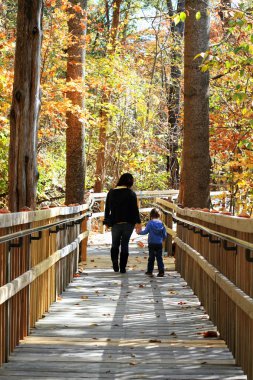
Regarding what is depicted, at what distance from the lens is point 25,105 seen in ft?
33.9

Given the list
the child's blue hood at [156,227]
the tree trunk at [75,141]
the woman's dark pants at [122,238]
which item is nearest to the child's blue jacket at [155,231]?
the child's blue hood at [156,227]

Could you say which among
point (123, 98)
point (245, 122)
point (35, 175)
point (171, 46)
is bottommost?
point (35, 175)

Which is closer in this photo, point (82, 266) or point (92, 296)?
point (92, 296)

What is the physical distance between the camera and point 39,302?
8617 mm

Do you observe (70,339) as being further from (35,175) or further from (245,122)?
(245,122)

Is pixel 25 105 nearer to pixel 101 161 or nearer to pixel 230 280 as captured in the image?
pixel 230 280

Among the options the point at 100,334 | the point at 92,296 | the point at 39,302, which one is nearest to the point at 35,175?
the point at 92,296

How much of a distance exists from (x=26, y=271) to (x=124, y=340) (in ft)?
3.74

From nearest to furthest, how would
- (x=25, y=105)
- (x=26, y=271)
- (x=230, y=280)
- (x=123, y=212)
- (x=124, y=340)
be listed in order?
(x=230, y=280) → (x=124, y=340) → (x=26, y=271) → (x=25, y=105) → (x=123, y=212)

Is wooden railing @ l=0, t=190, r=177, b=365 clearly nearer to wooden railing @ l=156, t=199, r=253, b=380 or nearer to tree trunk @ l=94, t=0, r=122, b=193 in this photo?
wooden railing @ l=156, t=199, r=253, b=380

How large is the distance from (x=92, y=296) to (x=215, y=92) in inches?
474

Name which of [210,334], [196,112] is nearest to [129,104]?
[196,112]

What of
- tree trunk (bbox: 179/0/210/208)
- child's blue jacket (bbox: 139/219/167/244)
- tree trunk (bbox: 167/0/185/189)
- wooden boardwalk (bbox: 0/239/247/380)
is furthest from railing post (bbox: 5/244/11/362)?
tree trunk (bbox: 167/0/185/189)

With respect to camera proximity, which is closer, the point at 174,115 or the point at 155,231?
the point at 155,231
